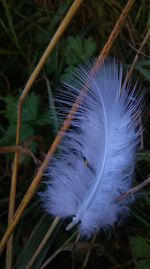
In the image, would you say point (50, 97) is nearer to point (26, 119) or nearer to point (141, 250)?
point (26, 119)

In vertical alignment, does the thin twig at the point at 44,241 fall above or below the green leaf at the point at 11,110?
below

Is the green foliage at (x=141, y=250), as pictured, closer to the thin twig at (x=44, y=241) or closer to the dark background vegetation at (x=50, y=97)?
the dark background vegetation at (x=50, y=97)

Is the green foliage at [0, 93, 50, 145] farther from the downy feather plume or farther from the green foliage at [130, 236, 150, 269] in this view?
the green foliage at [130, 236, 150, 269]

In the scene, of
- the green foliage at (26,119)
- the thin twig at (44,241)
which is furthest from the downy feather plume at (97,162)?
the green foliage at (26,119)

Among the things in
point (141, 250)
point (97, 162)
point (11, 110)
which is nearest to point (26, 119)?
point (11, 110)

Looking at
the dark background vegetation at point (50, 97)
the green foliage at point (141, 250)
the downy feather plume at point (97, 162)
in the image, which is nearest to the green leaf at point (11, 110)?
the dark background vegetation at point (50, 97)

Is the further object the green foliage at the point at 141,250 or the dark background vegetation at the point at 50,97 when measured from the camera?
the dark background vegetation at the point at 50,97

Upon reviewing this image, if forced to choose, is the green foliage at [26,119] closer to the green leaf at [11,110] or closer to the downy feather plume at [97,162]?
the green leaf at [11,110]

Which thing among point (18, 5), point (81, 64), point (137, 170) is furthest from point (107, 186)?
point (18, 5)
